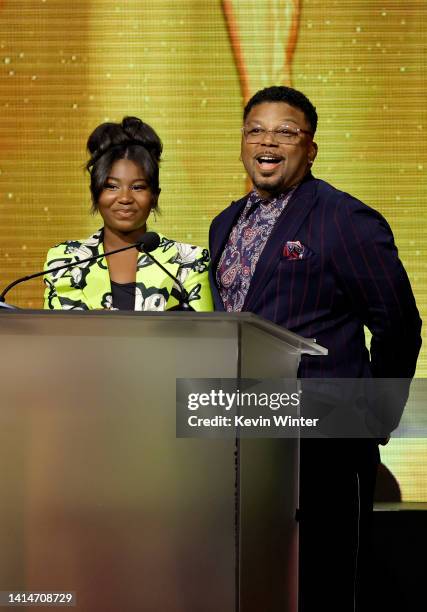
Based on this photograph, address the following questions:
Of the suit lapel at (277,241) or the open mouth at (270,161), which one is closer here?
the suit lapel at (277,241)

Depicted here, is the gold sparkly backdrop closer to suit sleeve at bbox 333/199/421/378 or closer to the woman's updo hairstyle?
the woman's updo hairstyle

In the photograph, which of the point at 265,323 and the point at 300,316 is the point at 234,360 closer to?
the point at 265,323

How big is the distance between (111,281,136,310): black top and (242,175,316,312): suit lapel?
0.33 metres

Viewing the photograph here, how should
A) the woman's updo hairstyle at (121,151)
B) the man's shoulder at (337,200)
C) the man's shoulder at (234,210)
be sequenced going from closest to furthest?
the man's shoulder at (337,200) < the man's shoulder at (234,210) < the woman's updo hairstyle at (121,151)

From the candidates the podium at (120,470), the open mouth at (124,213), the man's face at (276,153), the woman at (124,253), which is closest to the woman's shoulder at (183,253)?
the woman at (124,253)

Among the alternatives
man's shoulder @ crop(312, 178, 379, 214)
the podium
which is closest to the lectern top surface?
the podium

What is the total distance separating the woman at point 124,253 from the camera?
8.13ft

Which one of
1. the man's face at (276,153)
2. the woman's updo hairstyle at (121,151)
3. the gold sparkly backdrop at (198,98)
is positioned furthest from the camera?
the gold sparkly backdrop at (198,98)

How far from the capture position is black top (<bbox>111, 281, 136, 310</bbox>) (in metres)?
2.51

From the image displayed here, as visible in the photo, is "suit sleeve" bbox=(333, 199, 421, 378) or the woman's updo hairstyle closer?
"suit sleeve" bbox=(333, 199, 421, 378)

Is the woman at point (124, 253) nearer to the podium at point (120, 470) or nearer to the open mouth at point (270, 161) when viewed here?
the open mouth at point (270, 161)

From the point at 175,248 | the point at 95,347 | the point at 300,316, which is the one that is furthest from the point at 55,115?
the point at 95,347

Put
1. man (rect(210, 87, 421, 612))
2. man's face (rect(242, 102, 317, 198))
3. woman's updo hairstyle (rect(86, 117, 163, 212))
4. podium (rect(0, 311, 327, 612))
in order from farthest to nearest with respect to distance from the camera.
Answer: woman's updo hairstyle (rect(86, 117, 163, 212)) < man's face (rect(242, 102, 317, 198)) < man (rect(210, 87, 421, 612)) < podium (rect(0, 311, 327, 612))

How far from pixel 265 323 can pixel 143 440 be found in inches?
10.2
